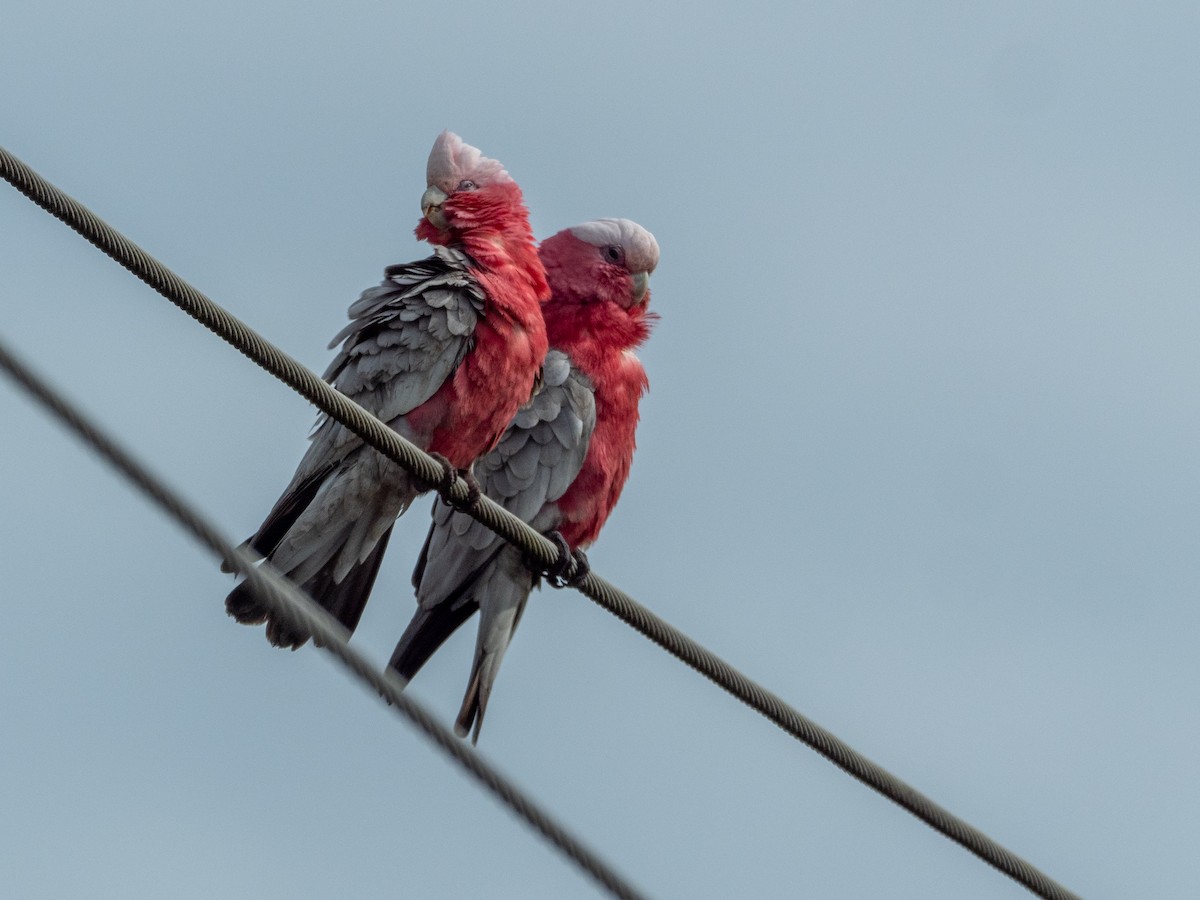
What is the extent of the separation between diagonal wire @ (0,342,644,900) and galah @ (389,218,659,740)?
12.7ft

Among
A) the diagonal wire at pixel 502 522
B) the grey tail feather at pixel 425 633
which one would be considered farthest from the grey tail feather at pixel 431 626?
the diagonal wire at pixel 502 522

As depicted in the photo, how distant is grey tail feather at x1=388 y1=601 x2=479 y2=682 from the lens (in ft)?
24.5

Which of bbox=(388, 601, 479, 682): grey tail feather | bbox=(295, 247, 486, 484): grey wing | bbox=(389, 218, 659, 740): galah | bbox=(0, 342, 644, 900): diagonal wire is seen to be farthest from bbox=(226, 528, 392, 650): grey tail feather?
bbox=(0, 342, 644, 900): diagonal wire

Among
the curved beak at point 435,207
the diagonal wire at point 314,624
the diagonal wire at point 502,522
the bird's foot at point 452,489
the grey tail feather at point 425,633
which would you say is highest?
the curved beak at point 435,207

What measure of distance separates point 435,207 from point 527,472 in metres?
1.31

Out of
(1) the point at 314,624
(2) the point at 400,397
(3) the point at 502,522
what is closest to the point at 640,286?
(2) the point at 400,397

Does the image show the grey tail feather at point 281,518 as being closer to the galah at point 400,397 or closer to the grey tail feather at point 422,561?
the galah at point 400,397

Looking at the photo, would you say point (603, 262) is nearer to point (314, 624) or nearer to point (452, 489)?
point (452, 489)

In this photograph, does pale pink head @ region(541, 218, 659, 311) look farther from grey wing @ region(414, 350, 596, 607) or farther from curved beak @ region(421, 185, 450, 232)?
curved beak @ region(421, 185, 450, 232)

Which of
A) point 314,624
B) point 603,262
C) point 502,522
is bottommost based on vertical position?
point 314,624

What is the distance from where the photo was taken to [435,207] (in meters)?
6.85

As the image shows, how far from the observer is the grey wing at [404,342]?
6.23 m

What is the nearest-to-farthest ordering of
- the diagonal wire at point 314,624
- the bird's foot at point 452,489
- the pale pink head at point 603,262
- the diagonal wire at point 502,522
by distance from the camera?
the diagonal wire at point 314,624
the diagonal wire at point 502,522
the bird's foot at point 452,489
the pale pink head at point 603,262

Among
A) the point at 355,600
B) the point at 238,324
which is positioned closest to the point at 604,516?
the point at 355,600
